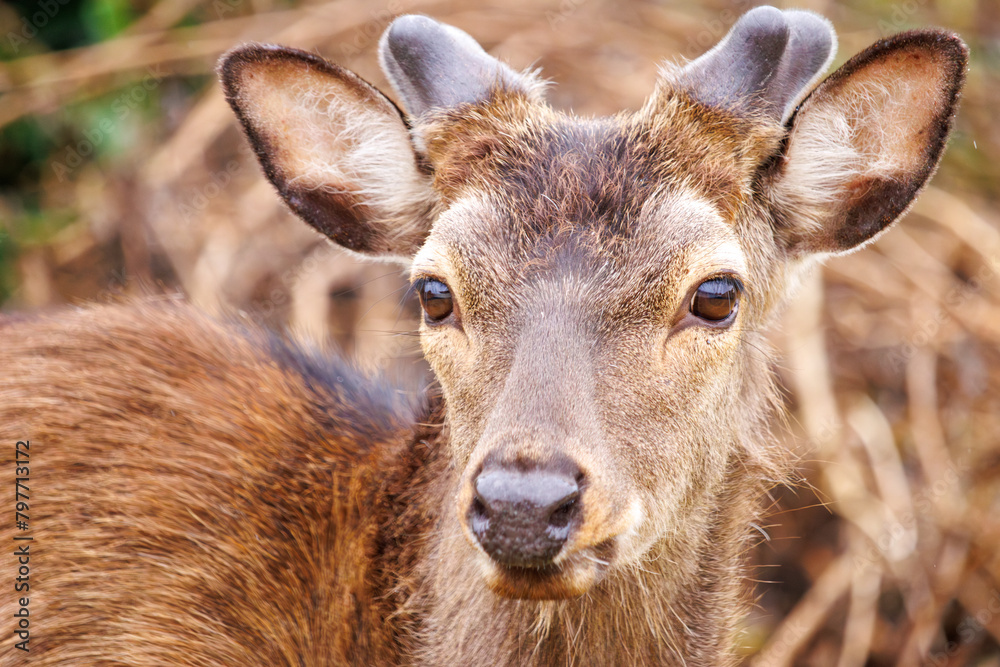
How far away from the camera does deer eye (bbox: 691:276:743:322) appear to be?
3469 mm

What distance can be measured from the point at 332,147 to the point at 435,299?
111 cm

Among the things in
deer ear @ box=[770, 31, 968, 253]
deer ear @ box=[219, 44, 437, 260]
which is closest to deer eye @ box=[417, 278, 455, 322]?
deer ear @ box=[219, 44, 437, 260]

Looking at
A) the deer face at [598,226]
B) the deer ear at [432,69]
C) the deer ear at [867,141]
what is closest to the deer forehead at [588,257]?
the deer face at [598,226]

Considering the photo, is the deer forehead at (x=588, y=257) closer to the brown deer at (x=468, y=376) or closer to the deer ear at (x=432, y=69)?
the brown deer at (x=468, y=376)

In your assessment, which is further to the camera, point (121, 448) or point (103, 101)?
point (103, 101)

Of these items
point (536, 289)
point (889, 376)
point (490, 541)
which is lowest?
point (889, 376)

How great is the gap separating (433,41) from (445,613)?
7.51 ft

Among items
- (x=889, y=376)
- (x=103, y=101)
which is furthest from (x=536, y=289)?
(x=103, y=101)

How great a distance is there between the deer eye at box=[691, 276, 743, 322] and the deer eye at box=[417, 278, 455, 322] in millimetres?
863

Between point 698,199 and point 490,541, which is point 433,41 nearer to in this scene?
point 698,199

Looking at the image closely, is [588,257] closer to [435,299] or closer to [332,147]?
[435,299]

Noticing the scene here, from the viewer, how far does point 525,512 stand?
9.16ft

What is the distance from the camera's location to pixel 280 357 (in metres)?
4.71

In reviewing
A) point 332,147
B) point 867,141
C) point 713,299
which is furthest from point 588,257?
point 332,147
